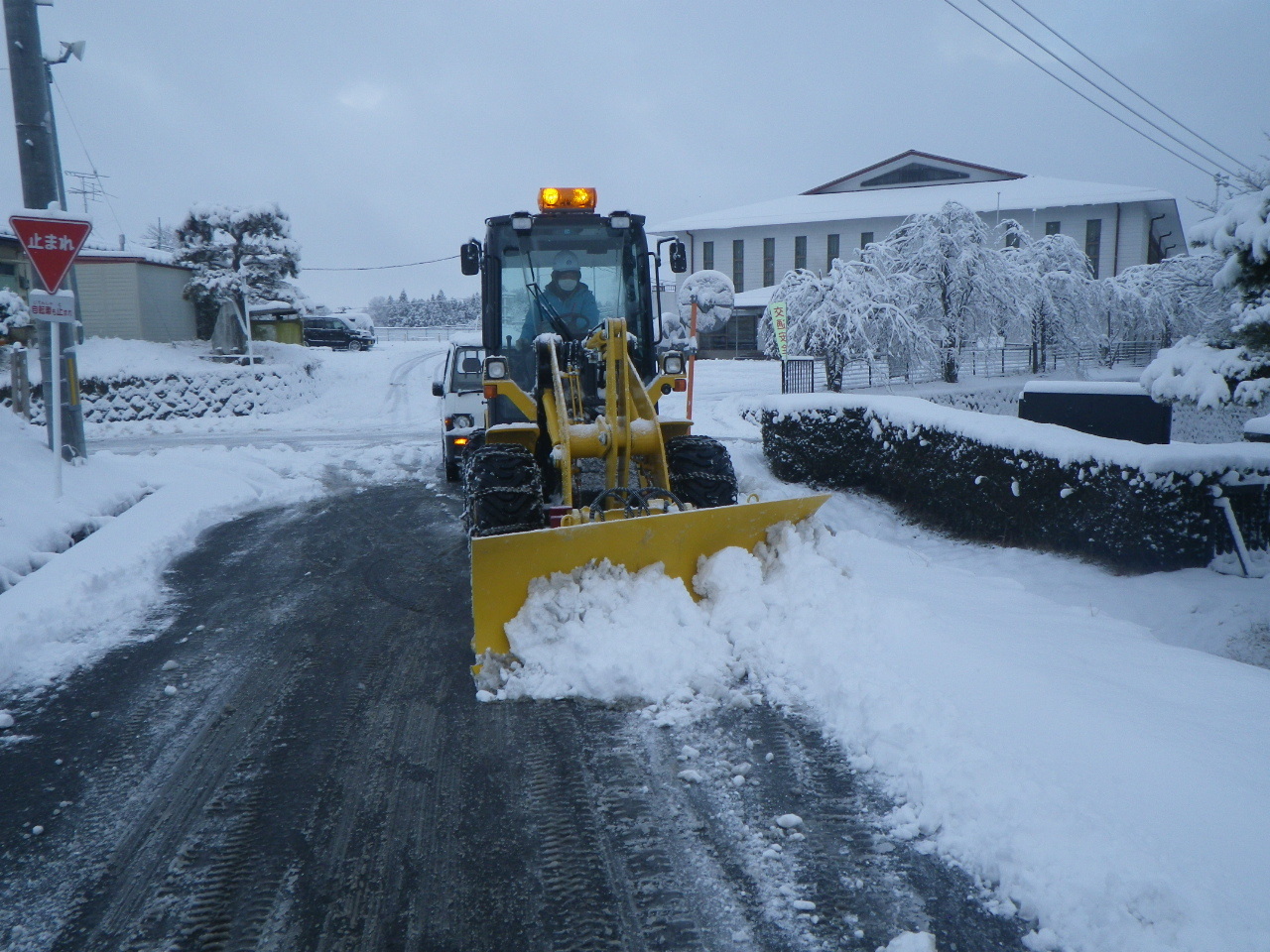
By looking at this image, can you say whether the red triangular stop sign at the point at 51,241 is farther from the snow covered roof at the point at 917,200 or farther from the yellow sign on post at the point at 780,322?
the snow covered roof at the point at 917,200

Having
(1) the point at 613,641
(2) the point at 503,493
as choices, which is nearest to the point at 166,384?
(2) the point at 503,493

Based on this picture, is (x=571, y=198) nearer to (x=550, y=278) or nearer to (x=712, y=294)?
(x=550, y=278)

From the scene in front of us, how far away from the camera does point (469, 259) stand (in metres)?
6.65

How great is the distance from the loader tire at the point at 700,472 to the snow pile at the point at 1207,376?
358 centimetres

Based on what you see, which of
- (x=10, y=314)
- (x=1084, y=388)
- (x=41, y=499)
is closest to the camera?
(x=41, y=499)

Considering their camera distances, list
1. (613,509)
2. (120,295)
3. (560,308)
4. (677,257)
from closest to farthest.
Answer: (613,509), (677,257), (560,308), (120,295)

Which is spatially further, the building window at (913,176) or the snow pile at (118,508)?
the building window at (913,176)

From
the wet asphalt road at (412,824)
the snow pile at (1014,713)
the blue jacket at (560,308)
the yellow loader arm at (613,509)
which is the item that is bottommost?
the wet asphalt road at (412,824)

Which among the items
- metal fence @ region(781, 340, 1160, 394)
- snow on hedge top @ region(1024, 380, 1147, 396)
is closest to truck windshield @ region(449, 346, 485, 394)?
metal fence @ region(781, 340, 1160, 394)

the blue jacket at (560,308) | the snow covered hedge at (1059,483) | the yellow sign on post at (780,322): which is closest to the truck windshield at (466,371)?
the blue jacket at (560,308)

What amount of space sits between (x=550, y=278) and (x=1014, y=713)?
471 cm

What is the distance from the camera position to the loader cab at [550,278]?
22.1ft

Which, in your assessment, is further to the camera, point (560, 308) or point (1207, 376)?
point (560, 308)

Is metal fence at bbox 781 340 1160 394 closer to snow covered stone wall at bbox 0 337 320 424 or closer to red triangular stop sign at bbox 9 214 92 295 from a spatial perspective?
snow covered stone wall at bbox 0 337 320 424
